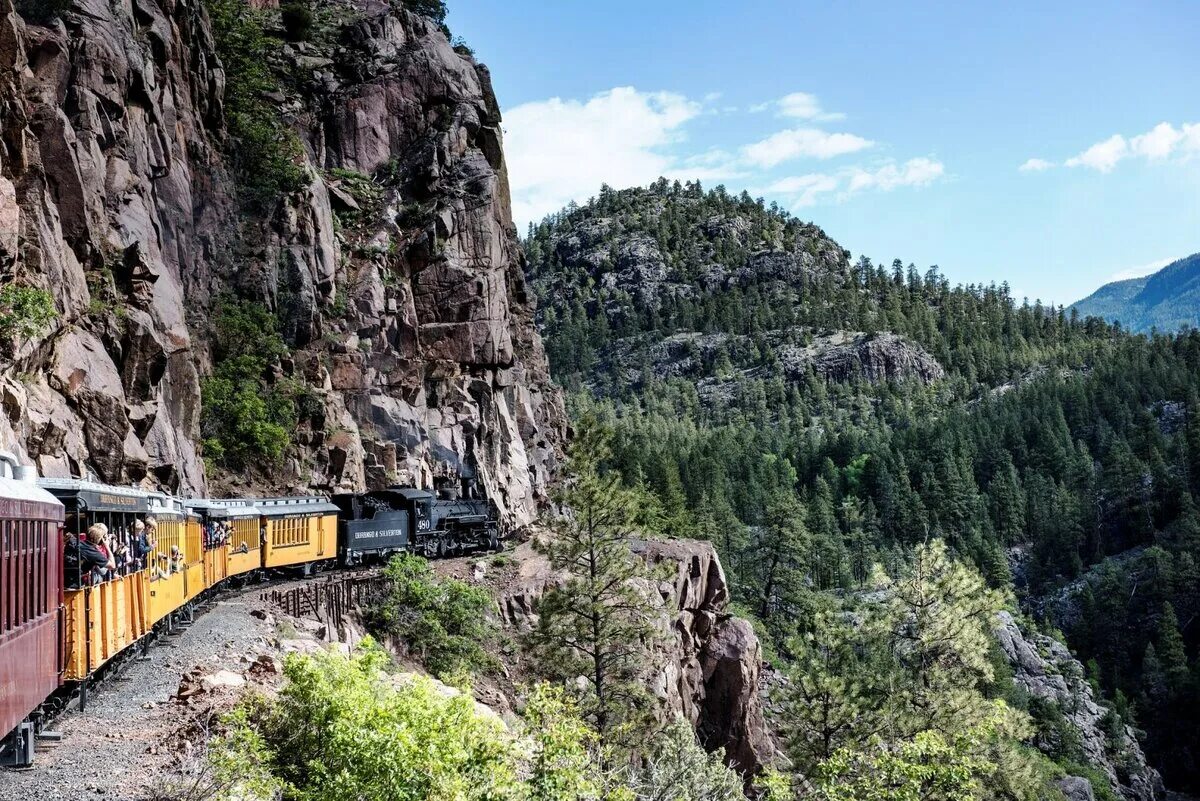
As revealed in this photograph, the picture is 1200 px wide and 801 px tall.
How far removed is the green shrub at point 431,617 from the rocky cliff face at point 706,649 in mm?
6215

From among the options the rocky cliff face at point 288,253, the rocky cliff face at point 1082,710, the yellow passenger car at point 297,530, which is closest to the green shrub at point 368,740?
the rocky cliff face at point 288,253

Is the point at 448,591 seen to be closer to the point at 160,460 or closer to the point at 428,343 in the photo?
the point at 160,460

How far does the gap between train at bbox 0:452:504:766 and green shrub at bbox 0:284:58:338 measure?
681 centimetres

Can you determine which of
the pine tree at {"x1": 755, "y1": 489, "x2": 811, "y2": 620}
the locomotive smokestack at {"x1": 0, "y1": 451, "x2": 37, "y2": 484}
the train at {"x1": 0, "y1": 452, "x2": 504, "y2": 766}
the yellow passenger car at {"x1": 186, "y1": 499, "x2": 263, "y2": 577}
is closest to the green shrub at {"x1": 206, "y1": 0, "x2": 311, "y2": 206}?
the train at {"x1": 0, "y1": 452, "x2": 504, "y2": 766}

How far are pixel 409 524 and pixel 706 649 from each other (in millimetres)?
15554

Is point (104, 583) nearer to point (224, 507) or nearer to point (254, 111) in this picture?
point (224, 507)

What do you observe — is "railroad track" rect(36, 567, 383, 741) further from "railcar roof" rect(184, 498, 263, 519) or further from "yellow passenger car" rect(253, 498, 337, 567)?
"railcar roof" rect(184, 498, 263, 519)

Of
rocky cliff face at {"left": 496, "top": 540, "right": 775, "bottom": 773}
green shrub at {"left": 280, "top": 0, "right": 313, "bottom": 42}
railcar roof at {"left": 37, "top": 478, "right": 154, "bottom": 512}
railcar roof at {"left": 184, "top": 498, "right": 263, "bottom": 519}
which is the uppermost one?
Answer: green shrub at {"left": 280, "top": 0, "right": 313, "bottom": 42}

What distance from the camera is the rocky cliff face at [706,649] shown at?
132ft

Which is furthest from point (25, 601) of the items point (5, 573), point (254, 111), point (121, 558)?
point (254, 111)

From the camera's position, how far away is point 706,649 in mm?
44875

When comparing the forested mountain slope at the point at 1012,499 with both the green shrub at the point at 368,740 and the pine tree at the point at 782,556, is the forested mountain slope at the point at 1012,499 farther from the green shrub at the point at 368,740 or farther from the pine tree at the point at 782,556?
the green shrub at the point at 368,740

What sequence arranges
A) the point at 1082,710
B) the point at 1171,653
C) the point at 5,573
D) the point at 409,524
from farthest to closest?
the point at 1171,653 → the point at 1082,710 → the point at 409,524 → the point at 5,573

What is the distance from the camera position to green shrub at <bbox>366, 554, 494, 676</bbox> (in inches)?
1174
